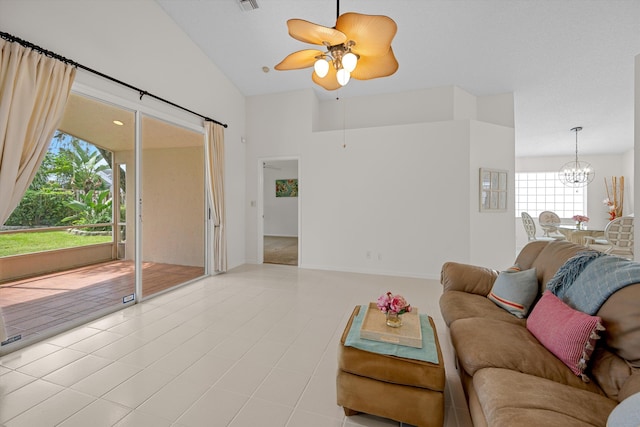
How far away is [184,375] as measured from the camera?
198 centimetres

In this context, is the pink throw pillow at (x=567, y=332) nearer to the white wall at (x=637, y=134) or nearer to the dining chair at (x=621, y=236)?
the white wall at (x=637, y=134)

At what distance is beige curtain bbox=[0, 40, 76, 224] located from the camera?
2.14m

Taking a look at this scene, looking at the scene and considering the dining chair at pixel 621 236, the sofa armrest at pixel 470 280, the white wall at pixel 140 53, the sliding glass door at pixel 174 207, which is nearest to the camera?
the white wall at pixel 140 53

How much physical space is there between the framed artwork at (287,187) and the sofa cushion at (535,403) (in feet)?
27.4

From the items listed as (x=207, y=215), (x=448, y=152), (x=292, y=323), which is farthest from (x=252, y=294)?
(x=448, y=152)

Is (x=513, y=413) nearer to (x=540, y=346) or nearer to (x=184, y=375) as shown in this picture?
(x=540, y=346)

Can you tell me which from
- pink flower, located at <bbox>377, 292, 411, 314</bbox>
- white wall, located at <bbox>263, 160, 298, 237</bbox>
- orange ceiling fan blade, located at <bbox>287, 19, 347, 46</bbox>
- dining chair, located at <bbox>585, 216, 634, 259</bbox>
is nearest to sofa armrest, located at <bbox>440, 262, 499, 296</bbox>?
pink flower, located at <bbox>377, 292, 411, 314</bbox>

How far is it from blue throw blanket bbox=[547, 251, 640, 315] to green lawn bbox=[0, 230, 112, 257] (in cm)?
440

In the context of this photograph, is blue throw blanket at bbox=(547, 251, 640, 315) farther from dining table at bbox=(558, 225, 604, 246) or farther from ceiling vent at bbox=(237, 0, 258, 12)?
dining table at bbox=(558, 225, 604, 246)

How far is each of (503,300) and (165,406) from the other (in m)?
2.49

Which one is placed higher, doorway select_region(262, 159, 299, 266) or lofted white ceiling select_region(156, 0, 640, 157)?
lofted white ceiling select_region(156, 0, 640, 157)

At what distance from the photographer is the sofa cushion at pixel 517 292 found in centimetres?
205

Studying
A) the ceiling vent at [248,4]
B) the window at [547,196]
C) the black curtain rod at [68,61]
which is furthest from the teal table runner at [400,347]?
the window at [547,196]

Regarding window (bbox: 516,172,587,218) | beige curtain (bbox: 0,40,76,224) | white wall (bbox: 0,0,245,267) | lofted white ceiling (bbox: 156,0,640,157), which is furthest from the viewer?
window (bbox: 516,172,587,218)
